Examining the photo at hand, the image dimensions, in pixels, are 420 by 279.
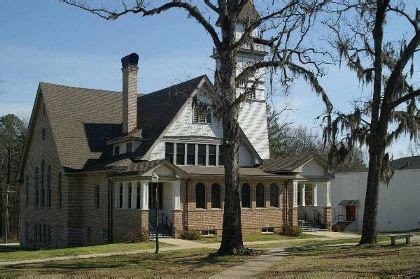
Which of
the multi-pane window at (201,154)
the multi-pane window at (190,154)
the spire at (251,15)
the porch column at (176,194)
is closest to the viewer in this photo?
the spire at (251,15)

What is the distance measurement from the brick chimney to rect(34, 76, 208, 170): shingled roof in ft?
2.75

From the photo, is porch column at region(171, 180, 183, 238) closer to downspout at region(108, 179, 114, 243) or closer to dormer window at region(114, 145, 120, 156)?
downspout at region(108, 179, 114, 243)

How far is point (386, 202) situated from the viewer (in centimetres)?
4606

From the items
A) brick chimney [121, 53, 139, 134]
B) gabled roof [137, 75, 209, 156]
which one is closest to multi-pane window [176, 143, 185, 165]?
gabled roof [137, 75, 209, 156]

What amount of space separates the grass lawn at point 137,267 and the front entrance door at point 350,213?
27.3 meters

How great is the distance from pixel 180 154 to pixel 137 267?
1693cm

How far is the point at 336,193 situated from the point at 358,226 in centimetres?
464

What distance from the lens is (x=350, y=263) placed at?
18.0 m

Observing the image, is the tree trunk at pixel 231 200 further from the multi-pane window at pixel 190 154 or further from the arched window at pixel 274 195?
the arched window at pixel 274 195

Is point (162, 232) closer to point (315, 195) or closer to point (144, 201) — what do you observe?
point (144, 201)

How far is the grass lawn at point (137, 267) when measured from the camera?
1725 cm

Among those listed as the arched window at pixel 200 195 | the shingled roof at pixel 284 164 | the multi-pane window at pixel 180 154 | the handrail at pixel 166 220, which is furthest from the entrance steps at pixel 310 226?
the handrail at pixel 166 220

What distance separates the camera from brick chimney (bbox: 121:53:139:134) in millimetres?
37750

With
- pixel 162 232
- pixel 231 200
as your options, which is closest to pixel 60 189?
pixel 162 232
